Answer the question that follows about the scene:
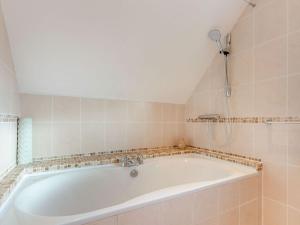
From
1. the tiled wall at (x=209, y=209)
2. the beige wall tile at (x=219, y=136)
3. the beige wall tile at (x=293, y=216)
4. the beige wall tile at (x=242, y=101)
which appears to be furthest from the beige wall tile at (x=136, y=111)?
the beige wall tile at (x=293, y=216)

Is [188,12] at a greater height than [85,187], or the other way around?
[188,12]

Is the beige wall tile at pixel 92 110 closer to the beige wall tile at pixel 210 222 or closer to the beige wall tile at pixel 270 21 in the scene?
the beige wall tile at pixel 210 222

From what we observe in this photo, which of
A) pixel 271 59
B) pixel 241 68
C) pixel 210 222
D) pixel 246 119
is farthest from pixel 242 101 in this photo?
pixel 210 222

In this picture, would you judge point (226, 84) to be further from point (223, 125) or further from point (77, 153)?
point (77, 153)

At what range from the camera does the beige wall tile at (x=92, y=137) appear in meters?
1.81

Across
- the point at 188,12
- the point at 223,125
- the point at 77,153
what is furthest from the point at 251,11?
the point at 77,153

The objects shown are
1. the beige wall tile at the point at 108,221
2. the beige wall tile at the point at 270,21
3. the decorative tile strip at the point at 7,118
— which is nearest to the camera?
the beige wall tile at the point at 108,221

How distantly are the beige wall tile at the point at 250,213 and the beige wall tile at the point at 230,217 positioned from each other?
0.07 meters

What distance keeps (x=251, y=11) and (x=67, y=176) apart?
2020 millimetres

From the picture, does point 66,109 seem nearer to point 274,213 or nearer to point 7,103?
point 7,103

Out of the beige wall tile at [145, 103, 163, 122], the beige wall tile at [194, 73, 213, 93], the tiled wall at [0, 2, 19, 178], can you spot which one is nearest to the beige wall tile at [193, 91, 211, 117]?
the beige wall tile at [194, 73, 213, 93]

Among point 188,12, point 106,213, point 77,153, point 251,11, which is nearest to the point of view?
point 106,213

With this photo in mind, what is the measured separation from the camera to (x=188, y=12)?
1.48 metres

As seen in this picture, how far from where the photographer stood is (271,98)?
1.49m
